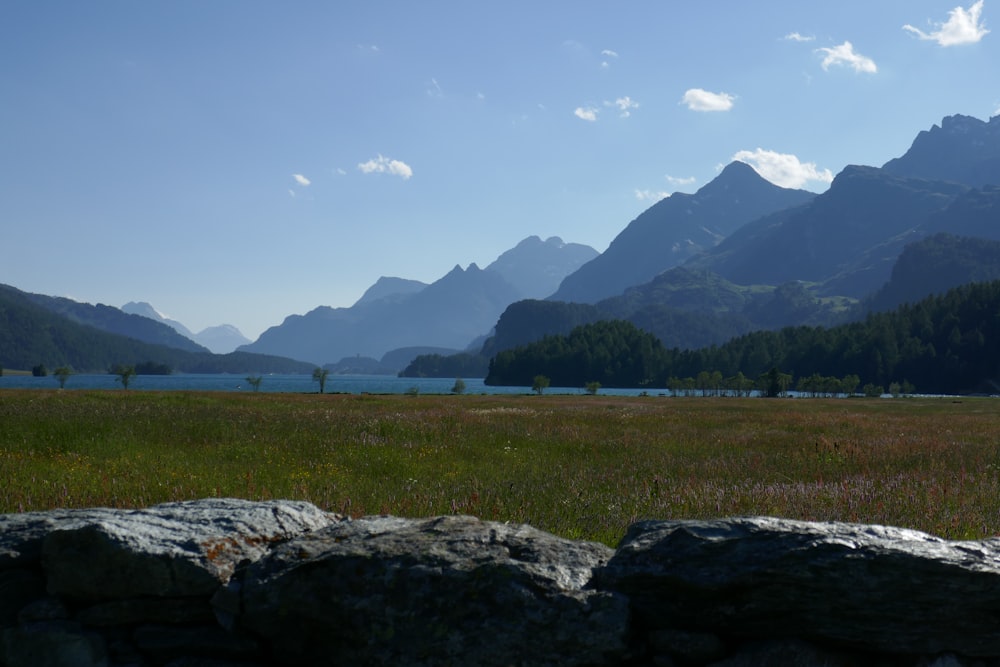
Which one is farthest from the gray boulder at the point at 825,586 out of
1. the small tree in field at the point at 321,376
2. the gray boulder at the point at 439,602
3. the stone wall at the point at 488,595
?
the small tree in field at the point at 321,376

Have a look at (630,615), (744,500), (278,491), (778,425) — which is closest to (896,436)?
(778,425)

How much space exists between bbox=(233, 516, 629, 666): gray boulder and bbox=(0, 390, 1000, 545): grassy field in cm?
294

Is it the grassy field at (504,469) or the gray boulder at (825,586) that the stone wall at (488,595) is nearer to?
the gray boulder at (825,586)

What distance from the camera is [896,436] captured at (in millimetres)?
19734

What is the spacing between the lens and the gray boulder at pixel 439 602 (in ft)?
12.1

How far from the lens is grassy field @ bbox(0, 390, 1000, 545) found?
7840 mm

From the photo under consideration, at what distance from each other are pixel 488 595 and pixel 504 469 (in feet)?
25.9

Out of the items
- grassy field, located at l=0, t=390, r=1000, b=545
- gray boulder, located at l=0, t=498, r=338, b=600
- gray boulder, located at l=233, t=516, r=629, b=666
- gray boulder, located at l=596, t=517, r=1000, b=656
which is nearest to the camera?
gray boulder, located at l=596, t=517, r=1000, b=656

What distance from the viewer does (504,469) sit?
11625 millimetres

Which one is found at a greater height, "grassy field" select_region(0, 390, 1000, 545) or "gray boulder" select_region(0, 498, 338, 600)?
"gray boulder" select_region(0, 498, 338, 600)

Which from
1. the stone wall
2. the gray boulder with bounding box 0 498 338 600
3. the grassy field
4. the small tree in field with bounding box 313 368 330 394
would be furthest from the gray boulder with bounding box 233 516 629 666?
the small tree in field with bounding box 313 368 330 394

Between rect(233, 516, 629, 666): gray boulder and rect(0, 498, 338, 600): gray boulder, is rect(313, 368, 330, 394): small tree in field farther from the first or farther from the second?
rect(233, 516, 629, 666): gray boulder

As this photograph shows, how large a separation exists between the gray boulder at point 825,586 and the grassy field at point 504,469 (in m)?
3.00

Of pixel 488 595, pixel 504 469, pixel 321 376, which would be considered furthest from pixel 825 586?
pixel 321 376
